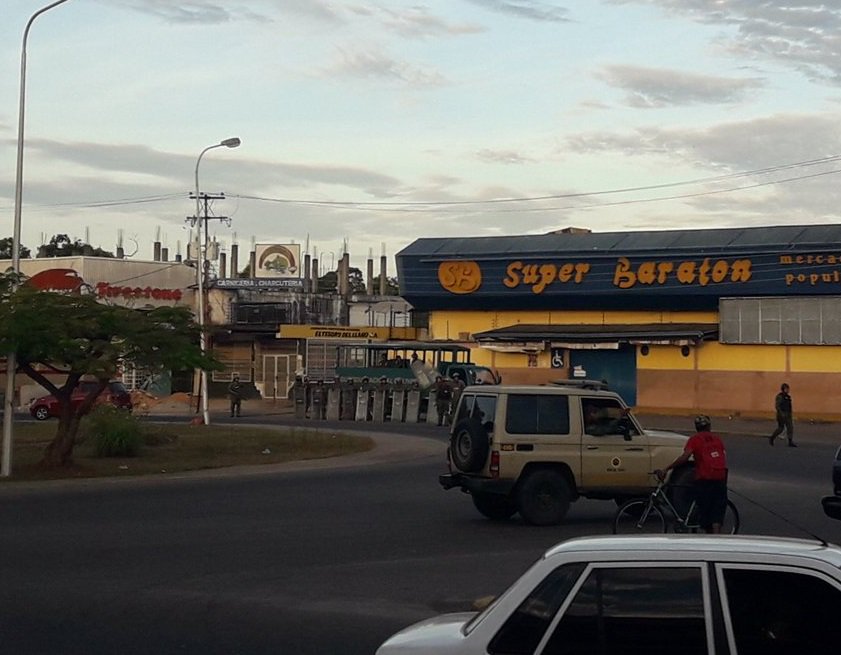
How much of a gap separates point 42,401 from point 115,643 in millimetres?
41983

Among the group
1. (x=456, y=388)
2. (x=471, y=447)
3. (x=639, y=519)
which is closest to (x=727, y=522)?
(x=639, y=519)

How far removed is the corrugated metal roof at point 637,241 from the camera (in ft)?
162

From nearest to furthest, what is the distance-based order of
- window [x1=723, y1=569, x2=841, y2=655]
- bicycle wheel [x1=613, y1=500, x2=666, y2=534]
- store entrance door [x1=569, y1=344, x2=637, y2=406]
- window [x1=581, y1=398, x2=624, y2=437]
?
window [x1=723, y1=569, x2=841, y2=655] < bicycle wheel [x1=613, y1=500, x2=666, y2=534] < window [x1=581, y1=398, x2=624, y2=437] < store entrance door [x1=569, y1=344, x2=637, y2=406]

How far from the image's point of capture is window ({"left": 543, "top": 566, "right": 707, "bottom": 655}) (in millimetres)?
5074

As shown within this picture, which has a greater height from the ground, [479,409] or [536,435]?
[479,409]

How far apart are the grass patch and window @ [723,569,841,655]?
21358 mm

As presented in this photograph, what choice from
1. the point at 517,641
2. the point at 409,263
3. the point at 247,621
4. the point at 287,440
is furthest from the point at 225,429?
the point at 517,641

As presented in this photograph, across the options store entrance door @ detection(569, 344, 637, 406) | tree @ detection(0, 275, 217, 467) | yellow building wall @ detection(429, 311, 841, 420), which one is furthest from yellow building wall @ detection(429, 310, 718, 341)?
tree @ detection(0, 275, 217, 467)

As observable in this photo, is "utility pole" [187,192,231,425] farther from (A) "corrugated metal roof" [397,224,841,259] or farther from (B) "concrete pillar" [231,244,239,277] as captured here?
(B) "concrete pillar" [231,244,239,277]

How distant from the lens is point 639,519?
16.2m

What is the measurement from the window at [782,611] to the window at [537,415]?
41.1 feet

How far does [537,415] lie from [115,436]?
14370 millimetres

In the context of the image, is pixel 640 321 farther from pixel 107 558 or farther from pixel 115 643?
pixel 115 643

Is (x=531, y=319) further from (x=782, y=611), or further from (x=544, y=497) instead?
(x=782, y=611)
